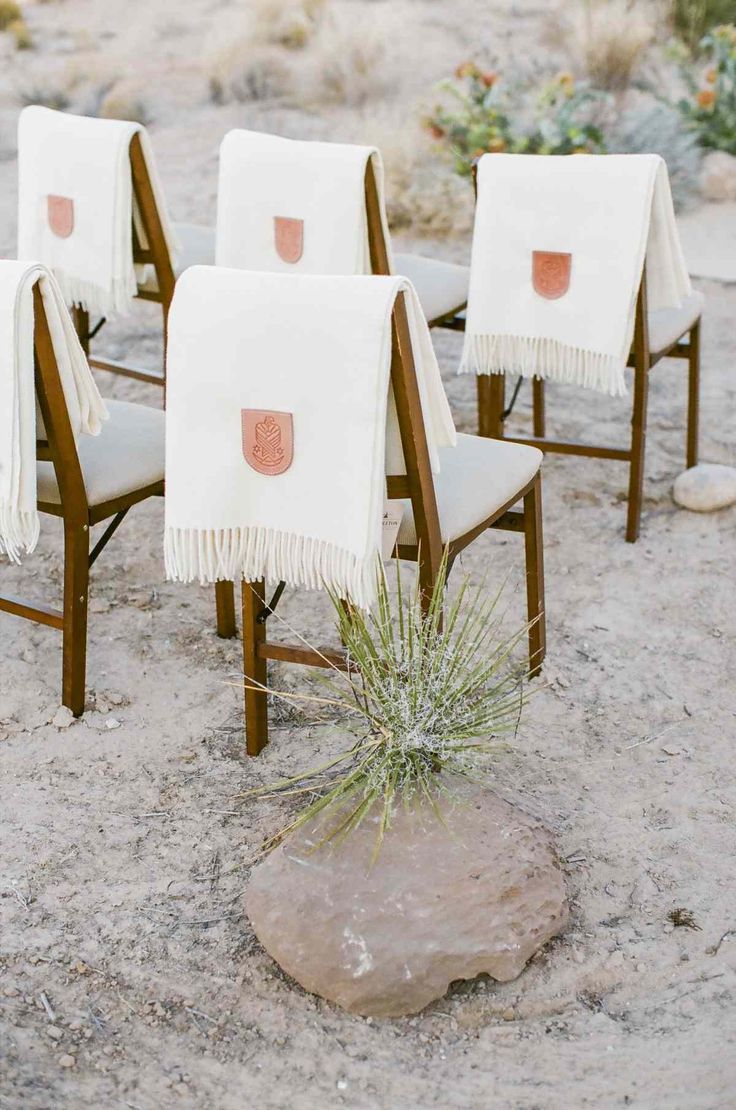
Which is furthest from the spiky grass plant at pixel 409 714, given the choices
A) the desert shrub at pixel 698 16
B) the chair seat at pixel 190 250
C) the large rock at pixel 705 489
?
the desert shrub at pixel 698 16

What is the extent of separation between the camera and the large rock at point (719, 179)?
591cm

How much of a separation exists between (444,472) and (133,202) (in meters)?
1.35

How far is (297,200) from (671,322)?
3.19 feet

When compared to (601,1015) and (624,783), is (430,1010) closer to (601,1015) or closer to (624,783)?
(601,1015)

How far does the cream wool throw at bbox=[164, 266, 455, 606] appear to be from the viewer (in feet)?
6.69

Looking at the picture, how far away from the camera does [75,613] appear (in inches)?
99.0

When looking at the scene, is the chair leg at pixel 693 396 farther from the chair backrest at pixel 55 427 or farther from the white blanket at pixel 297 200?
the chair backrest at pixel 55 427

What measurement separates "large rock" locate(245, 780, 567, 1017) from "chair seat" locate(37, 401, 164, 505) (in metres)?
0.79

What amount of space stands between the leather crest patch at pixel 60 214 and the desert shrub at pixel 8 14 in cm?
687

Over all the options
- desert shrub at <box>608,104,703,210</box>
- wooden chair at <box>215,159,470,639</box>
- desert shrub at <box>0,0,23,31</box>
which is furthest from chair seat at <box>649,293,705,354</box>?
desert shrub at <box>0,0,23,31</box>

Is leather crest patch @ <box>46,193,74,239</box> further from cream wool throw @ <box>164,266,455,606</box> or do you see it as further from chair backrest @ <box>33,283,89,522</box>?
cream wool throw @ <box>164,266,455,606</box>

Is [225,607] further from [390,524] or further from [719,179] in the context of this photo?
[719,179]

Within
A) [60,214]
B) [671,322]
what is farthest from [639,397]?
[60,214]

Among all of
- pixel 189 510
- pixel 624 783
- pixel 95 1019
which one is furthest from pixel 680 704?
pixel 95 1019
